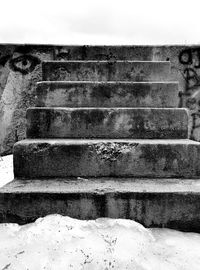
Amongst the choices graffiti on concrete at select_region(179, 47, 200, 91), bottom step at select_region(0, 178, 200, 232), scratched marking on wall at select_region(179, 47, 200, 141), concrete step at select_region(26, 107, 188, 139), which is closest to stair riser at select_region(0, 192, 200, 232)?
bottom step at select_region(0, 178, 200, 232)

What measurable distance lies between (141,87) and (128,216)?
156cm

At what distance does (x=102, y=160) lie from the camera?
2631 millimetres

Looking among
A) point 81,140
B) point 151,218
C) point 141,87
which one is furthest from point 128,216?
point 141,87

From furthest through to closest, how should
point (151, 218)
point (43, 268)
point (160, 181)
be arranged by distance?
1. point (160, 181)
2. point (151, 218)
3. point (43, 268)

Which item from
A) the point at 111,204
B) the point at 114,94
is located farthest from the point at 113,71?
the point at 111,204

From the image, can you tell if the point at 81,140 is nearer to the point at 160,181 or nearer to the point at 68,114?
the point at 68,114

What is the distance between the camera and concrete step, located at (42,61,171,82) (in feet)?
12.0

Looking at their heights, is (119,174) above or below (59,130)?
below

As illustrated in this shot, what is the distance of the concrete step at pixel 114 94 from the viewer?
3.30 meters

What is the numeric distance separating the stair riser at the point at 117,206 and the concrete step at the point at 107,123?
88cm

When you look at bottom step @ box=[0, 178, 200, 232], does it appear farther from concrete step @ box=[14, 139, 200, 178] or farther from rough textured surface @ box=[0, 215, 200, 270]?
concrete step @ box=[14, 139, 200, 178]

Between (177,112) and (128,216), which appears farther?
(177,112)

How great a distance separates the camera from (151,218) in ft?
7.30

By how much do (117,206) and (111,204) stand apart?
0.05 metres
